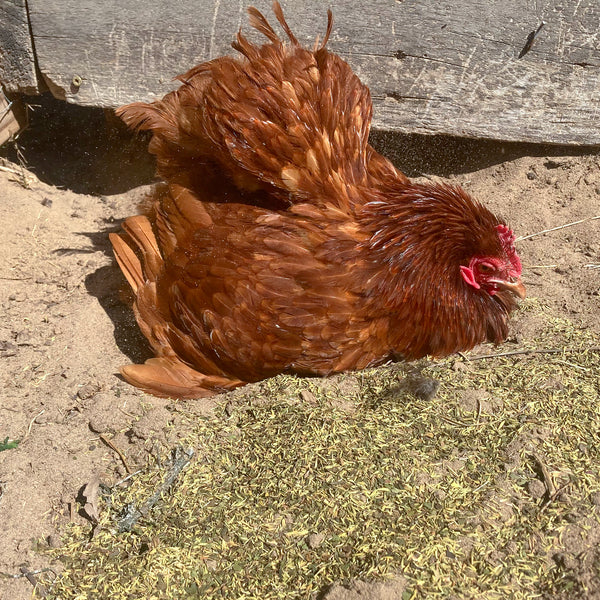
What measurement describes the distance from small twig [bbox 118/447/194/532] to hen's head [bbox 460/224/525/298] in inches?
59.5

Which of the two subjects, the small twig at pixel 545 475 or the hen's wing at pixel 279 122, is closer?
the small twig at pixel 545 475

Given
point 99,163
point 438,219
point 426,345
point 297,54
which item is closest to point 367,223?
point 438,219

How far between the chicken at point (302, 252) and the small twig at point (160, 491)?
469 millimetres

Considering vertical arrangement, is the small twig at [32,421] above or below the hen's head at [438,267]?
below

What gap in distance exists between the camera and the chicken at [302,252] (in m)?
2.78

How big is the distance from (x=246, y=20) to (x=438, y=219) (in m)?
1.74

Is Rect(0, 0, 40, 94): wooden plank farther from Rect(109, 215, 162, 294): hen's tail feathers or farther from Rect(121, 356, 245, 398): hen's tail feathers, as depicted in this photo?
Rect(121, 356, 245, 398): hen's tail feathers

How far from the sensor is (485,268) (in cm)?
291

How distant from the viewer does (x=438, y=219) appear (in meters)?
2.91

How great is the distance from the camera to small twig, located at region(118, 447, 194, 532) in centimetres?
228

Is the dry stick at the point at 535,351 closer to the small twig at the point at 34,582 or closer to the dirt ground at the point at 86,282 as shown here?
the dirt ground at the point at 86,282

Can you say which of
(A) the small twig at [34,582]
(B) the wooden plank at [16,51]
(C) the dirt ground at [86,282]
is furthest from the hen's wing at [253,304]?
(B) the wooden plank at [16,51]

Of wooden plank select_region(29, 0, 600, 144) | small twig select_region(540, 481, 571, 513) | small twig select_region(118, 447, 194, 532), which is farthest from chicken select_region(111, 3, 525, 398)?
small twig select_region(540, 481, 571, 513)

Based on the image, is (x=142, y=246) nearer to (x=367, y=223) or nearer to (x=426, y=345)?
(x=367, y=223)
